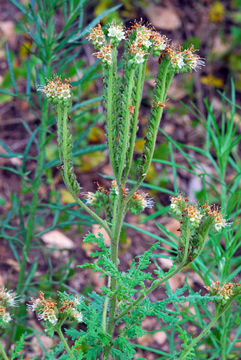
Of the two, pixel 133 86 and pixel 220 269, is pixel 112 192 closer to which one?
pixel 133 86

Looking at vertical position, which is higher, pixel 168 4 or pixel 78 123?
pixel 168 4

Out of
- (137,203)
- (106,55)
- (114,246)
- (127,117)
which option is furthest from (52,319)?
(106,55)

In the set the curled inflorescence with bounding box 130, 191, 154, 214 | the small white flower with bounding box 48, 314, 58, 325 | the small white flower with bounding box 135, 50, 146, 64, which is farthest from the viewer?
the curled inflorescence with bounding box 130, 191, 154, 214

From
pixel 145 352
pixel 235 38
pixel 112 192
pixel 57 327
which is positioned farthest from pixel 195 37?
pixel 57 327

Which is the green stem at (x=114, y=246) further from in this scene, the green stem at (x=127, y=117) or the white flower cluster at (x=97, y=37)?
the white flower cluster at (x=97, y=37)

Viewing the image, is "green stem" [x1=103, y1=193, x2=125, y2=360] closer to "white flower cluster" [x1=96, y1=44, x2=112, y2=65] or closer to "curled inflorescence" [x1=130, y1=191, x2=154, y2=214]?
"curled inflorescence" [x1=130, y1=191, x2=154, y2=214]

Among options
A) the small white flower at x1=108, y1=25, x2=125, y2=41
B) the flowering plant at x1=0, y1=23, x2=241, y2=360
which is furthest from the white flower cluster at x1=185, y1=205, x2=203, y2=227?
the small white flower at x1=108, y1=25, x2=125, y2=41

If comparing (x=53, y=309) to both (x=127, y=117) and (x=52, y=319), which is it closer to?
(x=52, y=319)

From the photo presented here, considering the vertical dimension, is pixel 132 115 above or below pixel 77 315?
above

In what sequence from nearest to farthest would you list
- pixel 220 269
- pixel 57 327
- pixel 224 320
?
pixel 57 327 < pixel 224 320 < pixel 220 269

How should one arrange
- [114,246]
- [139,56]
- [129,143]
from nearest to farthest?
[139,56]
[129,143]
[114,246]

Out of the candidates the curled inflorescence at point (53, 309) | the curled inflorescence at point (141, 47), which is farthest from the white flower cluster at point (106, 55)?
the curled inflorescence at point (53, 309)
